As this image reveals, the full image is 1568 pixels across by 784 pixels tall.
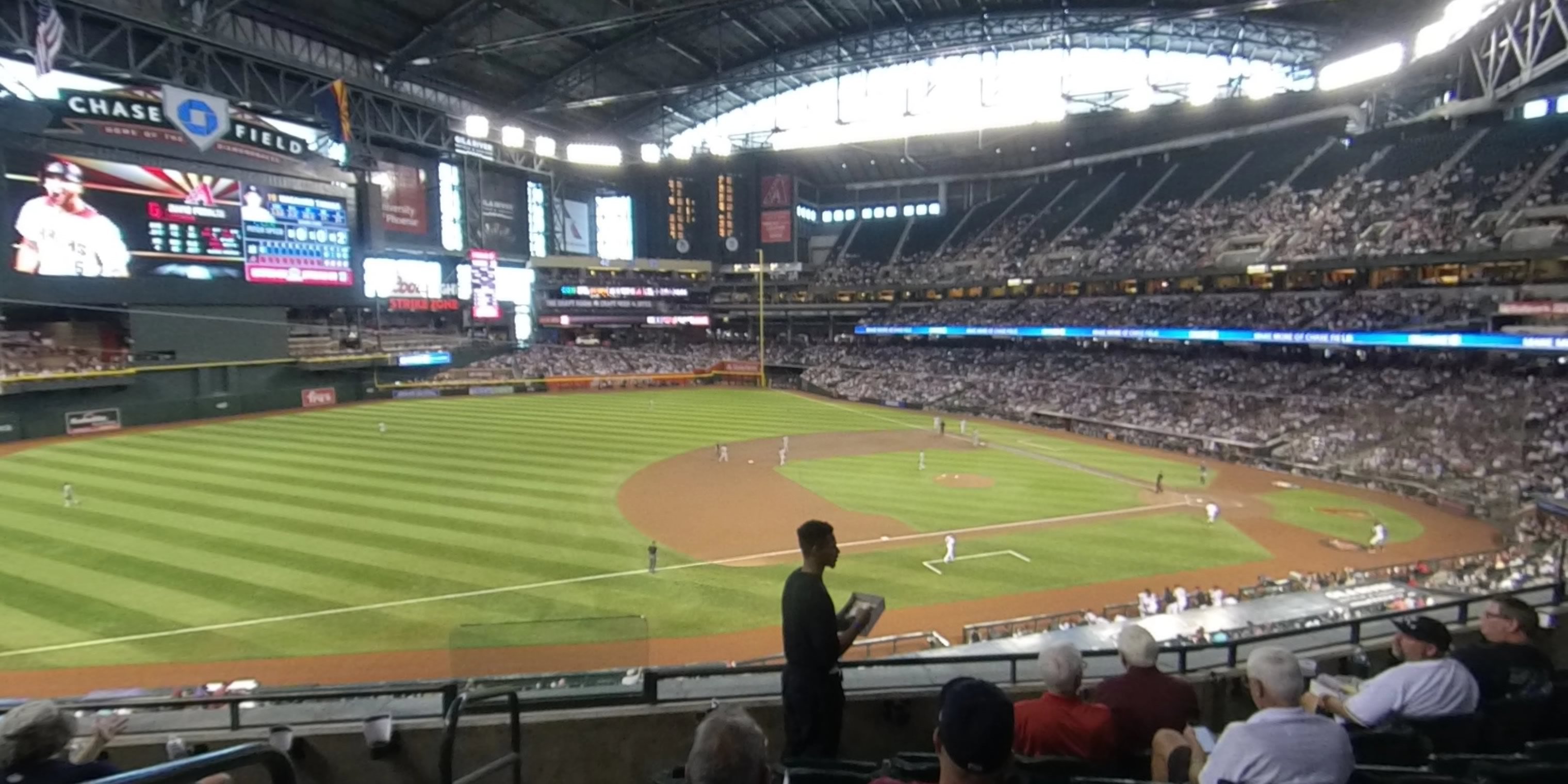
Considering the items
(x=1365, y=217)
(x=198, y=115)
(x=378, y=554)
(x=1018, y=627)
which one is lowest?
(x=1018, y=627)

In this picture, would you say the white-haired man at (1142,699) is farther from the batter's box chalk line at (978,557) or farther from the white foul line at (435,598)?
the batter's box chalk line at (978,557)

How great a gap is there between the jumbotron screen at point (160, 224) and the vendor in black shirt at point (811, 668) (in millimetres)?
45844

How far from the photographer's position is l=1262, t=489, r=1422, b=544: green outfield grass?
22969 millimetres

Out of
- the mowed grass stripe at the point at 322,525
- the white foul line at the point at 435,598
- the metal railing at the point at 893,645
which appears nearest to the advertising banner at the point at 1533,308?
the white foul line at the point at 435,598

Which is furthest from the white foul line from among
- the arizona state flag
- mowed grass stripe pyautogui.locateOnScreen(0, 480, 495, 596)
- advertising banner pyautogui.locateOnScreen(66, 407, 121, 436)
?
the arizona state flag

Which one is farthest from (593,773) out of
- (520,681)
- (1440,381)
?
(1440,381)

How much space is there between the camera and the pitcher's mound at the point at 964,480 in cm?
2820

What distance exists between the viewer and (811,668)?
14.7 ft

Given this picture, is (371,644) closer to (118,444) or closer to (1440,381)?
(118,444)

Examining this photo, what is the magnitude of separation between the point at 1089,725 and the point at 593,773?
130 inches

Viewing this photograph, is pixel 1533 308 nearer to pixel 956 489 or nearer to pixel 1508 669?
pixel 956 489

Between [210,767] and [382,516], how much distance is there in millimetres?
21266

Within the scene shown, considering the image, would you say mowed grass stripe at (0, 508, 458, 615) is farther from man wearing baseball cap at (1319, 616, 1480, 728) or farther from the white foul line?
man wearing baseball cap at (1319, 616, 1480, 728)

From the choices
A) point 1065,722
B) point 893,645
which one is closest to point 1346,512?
point 893,645
